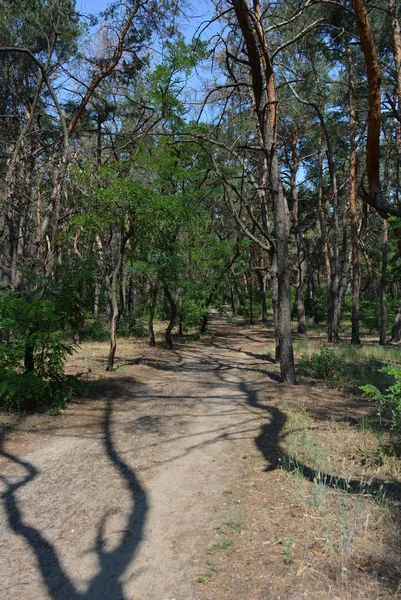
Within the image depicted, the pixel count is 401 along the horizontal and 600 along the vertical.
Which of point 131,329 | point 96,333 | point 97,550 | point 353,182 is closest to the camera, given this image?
point 97,550

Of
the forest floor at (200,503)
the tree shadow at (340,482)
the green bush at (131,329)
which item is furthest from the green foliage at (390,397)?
the green bush at (131,329)

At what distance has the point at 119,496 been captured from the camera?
4312mm

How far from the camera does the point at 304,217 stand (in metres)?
30.9

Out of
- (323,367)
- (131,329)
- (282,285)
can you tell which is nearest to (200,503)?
(282,285)

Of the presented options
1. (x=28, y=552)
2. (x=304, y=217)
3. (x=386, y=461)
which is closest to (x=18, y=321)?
(x=28, y=552)

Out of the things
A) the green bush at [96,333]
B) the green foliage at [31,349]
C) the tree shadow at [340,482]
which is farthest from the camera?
the green bush at [96,333]

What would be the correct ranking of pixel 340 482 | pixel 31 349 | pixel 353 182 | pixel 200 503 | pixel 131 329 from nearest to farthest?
pixel 200 503
pixel 340 482
pixel 31 349
pixel 353 182
pixel 131 329

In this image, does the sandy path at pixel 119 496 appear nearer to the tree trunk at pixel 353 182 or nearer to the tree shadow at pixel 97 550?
the tree shadow at pixel 97 550

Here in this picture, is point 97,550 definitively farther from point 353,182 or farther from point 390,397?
point 353,182

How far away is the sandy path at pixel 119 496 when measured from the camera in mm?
3082

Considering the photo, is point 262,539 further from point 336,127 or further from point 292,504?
point 336,127

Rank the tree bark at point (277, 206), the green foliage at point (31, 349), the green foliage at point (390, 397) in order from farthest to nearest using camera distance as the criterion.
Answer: the tree bark at point (277, 206), the green foliage at point (31, 349), the green foliage at point (390, 397)

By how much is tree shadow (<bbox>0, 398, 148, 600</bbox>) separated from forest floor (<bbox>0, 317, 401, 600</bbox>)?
0.01 metres

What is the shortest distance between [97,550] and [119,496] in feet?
2.99
